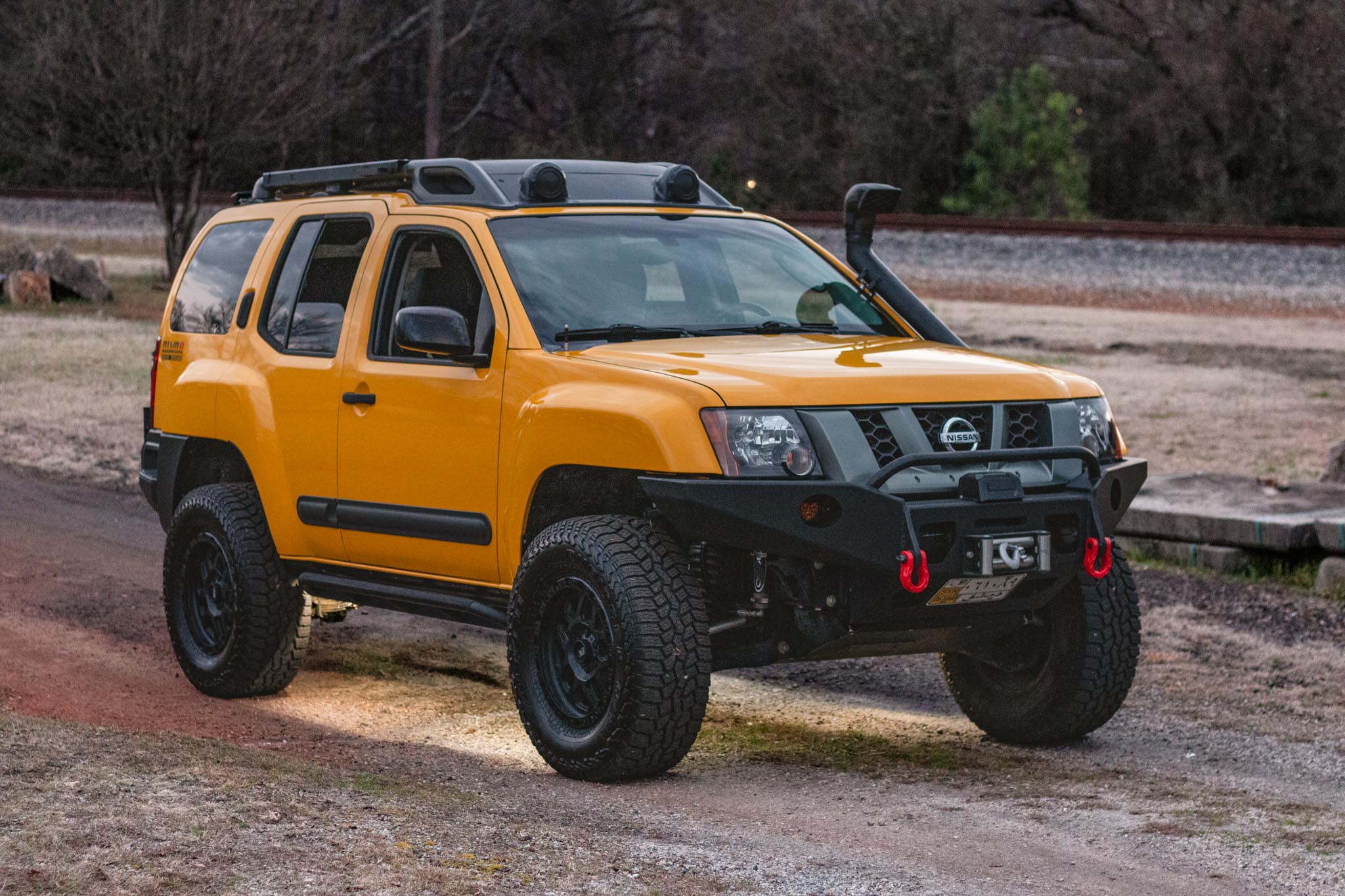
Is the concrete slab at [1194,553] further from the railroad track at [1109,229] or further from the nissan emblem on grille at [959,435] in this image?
the railroad track at [1109,229]

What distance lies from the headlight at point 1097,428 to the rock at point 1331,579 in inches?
149

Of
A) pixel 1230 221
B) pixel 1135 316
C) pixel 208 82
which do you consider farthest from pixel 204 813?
pixel 1230 221

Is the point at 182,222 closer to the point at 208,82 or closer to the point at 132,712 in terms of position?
the point at 208,82

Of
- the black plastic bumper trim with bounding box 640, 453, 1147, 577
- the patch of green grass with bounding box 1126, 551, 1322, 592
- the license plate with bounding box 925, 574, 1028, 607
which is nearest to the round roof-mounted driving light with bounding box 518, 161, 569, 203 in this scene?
the black plastic bumper trim with bounding box 640, 453, 1147, 577

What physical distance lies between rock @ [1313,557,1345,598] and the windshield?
381 centimetres

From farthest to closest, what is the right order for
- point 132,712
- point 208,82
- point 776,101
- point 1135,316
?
1. point 776,101
2. point 208,82
3. point 1135,316
4. point 132,712

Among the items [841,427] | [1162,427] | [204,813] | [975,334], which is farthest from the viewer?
[975,334]

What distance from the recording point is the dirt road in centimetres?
496

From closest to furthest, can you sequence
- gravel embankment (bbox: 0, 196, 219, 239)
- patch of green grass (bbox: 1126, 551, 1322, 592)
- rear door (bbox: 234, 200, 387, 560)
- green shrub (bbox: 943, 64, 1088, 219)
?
rear door (bbox: 234, 200, 387, 560) → patch of green grass (bbox: 1126, 551, 1322, 592) → gravel embankment (bbox: 0, 196, 219, 239) → green shrub (bbox: 943, 64, 1088, 219)

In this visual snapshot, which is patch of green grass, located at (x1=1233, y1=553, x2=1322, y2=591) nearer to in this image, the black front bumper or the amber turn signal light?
the black front bumper

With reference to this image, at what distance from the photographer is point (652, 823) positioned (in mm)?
5551

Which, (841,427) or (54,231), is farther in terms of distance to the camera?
(54,231)

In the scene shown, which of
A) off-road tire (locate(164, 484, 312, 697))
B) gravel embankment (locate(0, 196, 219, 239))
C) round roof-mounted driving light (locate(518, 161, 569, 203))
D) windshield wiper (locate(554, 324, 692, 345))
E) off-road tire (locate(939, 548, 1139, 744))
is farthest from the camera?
gravel embankment (locate(0, 196, 219, 239))

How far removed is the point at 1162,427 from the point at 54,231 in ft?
109
